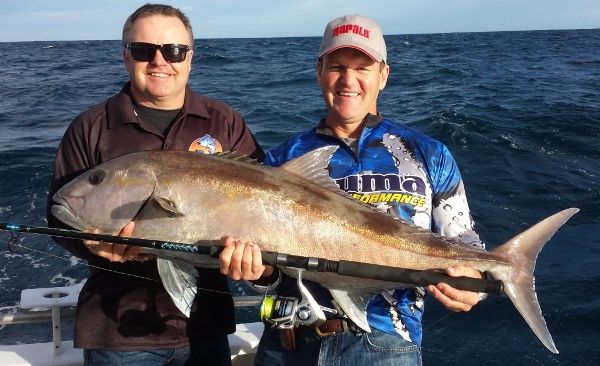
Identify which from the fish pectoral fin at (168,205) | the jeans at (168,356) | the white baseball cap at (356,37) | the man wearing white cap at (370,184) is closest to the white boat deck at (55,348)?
the jeans at (168,356)

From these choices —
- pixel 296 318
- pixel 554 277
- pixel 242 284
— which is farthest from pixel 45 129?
pixel 296 318

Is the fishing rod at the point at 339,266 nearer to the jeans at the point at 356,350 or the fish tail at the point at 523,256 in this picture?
the fish tail at the point at 523,256

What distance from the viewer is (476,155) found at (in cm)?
1301

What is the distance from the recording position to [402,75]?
90.5 feet

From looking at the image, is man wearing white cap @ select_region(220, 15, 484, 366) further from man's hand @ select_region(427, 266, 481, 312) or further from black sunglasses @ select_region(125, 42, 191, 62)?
black sunglasses @ select_region(125, 42, 191, 62)

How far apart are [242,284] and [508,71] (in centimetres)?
2587

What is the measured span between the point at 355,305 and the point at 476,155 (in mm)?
11093

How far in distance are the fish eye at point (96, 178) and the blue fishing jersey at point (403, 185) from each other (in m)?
1.15

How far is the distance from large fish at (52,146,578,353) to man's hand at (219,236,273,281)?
0.16m

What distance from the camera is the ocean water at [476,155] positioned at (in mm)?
6238

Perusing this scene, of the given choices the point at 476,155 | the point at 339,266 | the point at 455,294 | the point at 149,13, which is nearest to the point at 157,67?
the point at 149,13

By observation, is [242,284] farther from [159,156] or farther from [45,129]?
[45,129]

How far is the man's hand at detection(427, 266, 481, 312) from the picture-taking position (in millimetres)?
Result: 2643

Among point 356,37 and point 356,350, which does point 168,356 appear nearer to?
point 356,350
